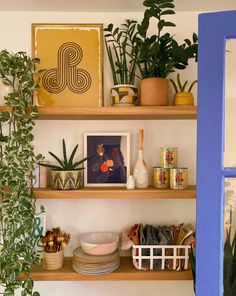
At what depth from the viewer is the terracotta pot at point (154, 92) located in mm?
1374

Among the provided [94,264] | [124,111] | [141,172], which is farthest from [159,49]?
[94,264]

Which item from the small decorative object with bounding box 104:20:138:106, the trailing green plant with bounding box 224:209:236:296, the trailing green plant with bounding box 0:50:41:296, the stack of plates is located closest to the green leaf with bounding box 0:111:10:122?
the trailing green plant with bounding box 0:50:41:296

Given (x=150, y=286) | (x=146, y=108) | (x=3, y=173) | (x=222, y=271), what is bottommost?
(x=150, y=286)

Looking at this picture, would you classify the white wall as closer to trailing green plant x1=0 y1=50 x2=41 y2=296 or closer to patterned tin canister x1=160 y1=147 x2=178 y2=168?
patterned tin canister x1=160 y1=147 x2=178 y2=168

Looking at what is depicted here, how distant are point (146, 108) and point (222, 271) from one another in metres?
0.74

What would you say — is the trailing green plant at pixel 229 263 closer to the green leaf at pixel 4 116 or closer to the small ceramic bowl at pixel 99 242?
the small ceramic bowl at pixel 99 242

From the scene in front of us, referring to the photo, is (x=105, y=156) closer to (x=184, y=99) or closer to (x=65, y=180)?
(x=65, y=180)

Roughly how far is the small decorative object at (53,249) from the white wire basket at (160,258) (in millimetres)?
371

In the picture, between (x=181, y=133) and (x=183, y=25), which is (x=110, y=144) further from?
(x=183, y=25)

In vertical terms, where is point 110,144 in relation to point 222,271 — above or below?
above

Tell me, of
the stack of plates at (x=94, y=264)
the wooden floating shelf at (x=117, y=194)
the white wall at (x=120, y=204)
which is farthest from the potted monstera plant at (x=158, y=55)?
the stack of plates at (x=94, y=264)

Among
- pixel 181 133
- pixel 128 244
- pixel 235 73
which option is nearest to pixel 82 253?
pixel 128 244

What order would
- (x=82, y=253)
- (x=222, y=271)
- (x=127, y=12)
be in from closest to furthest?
1. (x=222, y=271)
2. (x=82, y=253)
3. (x=127, y=12)

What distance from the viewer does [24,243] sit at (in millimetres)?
1356
